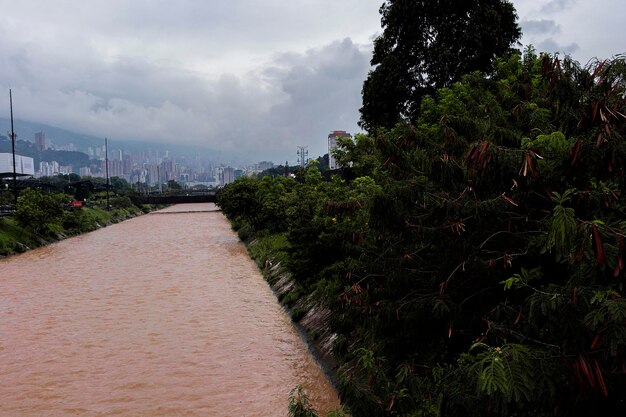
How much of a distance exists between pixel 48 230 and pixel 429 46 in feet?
108

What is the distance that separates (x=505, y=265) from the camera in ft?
15.5

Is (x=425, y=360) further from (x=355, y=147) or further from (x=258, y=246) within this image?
(x=258, y=246)

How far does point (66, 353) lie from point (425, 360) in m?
11.0

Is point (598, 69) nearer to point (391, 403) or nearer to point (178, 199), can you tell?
point (391, 403)

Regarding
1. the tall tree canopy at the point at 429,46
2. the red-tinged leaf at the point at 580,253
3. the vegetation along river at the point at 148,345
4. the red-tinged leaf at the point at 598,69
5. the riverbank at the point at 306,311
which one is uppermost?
the tall tree canopy at the point at 429,46

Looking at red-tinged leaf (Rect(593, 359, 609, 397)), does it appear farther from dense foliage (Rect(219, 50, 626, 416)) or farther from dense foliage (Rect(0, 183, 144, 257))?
dense foliage (Rect(0, 183, 144, 257))

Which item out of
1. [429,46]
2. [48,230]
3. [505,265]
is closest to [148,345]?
[505,265]

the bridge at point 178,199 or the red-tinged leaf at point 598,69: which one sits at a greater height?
the red-tinged leaf at point 598,69

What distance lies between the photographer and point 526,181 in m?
4.68

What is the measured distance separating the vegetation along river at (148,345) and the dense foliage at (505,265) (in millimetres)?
4104

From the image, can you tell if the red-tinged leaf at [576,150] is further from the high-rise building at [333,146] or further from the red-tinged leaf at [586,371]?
the high-rise building at [333,146]

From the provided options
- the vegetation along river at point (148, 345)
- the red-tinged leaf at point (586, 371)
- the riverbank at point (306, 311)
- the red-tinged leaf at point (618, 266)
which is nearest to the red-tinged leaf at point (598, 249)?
the red-tinged leaf at point (618, 266)

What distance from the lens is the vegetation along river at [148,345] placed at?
1029 centimetres

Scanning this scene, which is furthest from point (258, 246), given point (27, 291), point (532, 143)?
point (532, 143)
